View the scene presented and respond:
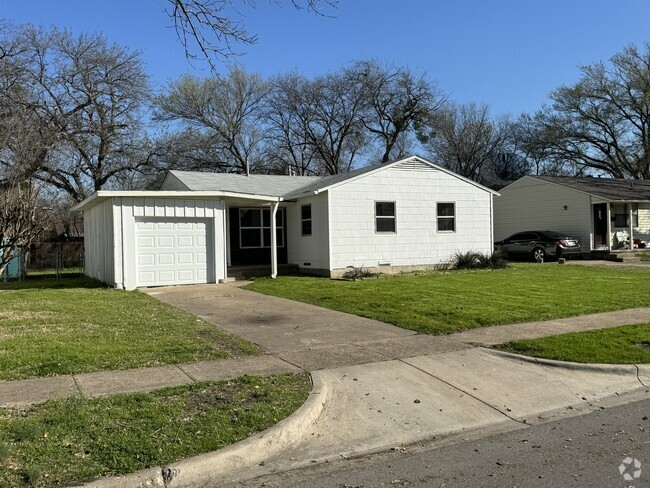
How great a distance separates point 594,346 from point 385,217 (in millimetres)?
12845

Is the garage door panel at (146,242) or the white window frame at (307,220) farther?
the white window frame at (307,220)

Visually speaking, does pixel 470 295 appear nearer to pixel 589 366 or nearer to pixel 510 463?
pixel 589 366

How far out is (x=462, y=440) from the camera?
488cm

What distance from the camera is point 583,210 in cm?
2708

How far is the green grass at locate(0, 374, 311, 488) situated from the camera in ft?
13.0

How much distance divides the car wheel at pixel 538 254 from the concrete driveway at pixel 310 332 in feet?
53.8

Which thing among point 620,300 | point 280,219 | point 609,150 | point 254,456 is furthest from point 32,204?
point 609,150

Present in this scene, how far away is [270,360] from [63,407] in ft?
8.81

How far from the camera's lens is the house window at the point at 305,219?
66.8 ft

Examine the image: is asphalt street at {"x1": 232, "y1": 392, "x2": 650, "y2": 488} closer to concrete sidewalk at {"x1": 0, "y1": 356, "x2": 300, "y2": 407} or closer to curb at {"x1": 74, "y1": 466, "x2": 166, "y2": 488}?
curb at {"x1": 74, "y1": 466, "x2": 166, "y2": 488}

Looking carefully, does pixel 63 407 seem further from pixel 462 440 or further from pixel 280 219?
pixel 280 219

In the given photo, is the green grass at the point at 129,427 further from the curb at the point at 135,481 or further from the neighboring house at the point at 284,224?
the neighboring house at the point at 284,224

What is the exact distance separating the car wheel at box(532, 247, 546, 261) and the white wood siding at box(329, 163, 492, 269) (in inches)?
171

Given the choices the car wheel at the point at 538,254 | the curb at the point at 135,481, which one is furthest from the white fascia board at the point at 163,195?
the car wheel at the point at 538,254
